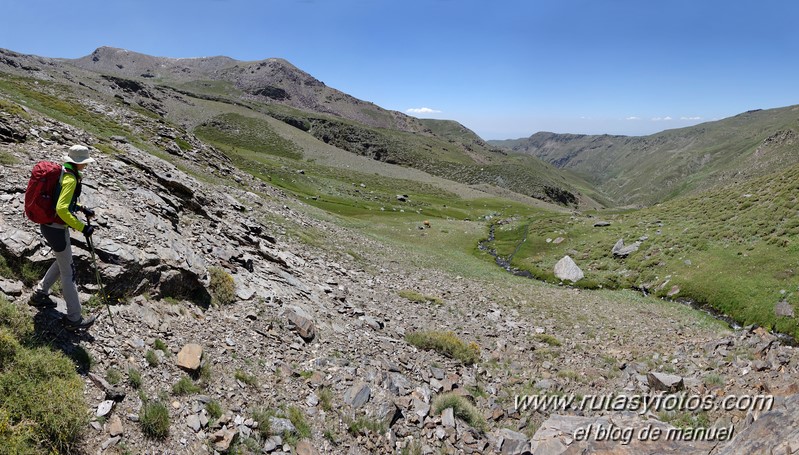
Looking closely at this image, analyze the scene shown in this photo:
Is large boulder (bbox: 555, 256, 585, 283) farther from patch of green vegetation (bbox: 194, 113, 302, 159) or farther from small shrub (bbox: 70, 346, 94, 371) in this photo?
patch of green vegetation (bbox: 194, 113, 302, 159)

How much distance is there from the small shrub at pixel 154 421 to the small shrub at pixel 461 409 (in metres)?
7.88

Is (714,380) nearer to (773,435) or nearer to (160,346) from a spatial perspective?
(773,435)

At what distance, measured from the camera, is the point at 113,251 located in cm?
1222

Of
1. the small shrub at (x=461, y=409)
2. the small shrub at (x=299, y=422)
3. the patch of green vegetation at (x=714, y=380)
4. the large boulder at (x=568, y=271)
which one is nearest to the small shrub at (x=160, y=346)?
the small shrub at (x=299, y=422)

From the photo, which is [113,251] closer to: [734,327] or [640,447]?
[640,447]

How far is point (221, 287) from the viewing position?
15.1 m

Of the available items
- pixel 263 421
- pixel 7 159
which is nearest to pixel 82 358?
pixel 263 421

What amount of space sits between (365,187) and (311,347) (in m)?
99.0

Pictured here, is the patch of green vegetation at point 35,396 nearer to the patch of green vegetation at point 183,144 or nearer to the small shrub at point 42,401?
the small shrub at point 42,401

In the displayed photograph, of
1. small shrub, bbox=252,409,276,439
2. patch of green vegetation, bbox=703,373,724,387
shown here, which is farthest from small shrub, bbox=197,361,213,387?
patch of green vegetation, bbox=703,373,724,387

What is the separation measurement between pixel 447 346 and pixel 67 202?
14.7 m

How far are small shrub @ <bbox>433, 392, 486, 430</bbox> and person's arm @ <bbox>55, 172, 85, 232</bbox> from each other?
11.3 meters

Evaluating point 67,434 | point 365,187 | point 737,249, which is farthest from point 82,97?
point 737,249

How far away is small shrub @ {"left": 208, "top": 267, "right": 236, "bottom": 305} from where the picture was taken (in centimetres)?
1486
